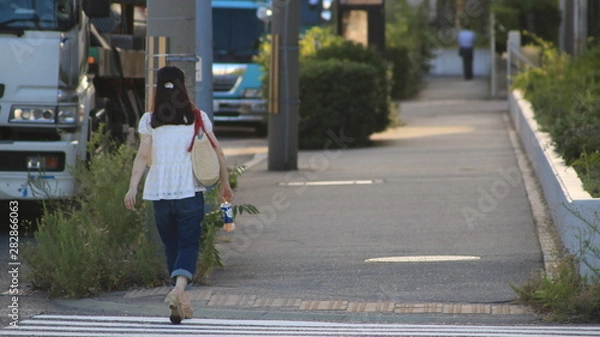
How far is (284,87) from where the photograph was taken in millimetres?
17344

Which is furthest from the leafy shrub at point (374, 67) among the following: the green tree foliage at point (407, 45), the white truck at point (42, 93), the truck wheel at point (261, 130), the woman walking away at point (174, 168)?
the woman walking away at point (174, 168)

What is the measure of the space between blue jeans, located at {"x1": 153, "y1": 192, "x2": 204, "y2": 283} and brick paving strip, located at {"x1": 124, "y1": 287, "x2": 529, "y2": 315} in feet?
2.00

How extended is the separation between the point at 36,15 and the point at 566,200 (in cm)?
543

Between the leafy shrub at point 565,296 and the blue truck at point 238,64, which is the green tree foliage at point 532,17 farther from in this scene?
the leafy shrub at point 565,296

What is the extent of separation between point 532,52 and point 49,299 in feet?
78.7

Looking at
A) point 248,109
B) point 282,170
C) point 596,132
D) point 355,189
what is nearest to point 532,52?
point 248,109

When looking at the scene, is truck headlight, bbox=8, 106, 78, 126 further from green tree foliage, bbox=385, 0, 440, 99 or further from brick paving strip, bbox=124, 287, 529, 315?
green tree foliage, bbox=385, 0, 440, 99

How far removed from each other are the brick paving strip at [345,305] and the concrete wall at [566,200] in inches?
24.3

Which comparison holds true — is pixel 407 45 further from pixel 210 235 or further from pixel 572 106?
pixel 210 235

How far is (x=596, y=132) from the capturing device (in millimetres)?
12047

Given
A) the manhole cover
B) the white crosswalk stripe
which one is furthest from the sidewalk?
the white crosswalk stripe

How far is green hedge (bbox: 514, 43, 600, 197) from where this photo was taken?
11094 mm

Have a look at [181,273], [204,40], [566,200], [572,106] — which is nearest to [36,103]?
[204,40]

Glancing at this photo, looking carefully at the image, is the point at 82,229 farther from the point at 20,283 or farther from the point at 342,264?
the point at 342,264
